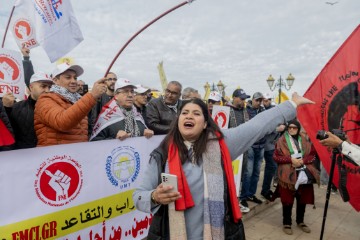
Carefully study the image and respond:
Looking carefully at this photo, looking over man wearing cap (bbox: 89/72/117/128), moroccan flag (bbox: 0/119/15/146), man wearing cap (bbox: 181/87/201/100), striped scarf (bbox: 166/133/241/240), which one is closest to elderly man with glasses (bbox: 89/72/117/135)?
man wearing cap (bbox: 89/72/117/128)

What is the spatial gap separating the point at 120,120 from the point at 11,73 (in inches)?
53.7

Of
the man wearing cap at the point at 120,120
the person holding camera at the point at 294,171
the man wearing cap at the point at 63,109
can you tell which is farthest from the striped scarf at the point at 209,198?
the person holding camera at the point at 294,171

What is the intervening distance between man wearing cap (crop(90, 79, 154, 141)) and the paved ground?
7.98 ft

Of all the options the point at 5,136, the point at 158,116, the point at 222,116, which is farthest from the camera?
the point at 222,116

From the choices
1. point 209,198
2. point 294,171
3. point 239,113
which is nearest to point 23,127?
point 209,198

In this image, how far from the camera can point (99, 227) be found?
3.21 meters

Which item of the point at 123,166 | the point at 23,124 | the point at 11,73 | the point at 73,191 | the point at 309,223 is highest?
the point at 11,73

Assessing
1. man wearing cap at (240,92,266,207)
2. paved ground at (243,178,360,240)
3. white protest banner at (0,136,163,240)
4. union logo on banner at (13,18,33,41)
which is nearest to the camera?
white protest banner at (0,136,163,240)

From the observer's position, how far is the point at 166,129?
4.53 m

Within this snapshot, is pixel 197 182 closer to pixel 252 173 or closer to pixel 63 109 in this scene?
pixel 63 109

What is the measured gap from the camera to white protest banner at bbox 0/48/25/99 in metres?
3.15

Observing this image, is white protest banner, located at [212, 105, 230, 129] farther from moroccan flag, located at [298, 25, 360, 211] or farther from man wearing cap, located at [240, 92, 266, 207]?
moroccan flag, located at [298, 25, 360, 211]

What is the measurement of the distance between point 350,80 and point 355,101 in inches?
9.8

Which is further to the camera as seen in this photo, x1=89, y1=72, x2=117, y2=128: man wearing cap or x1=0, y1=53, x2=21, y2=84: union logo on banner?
x1=89, y1=72, x2=117, y2=128: man wearing cap
